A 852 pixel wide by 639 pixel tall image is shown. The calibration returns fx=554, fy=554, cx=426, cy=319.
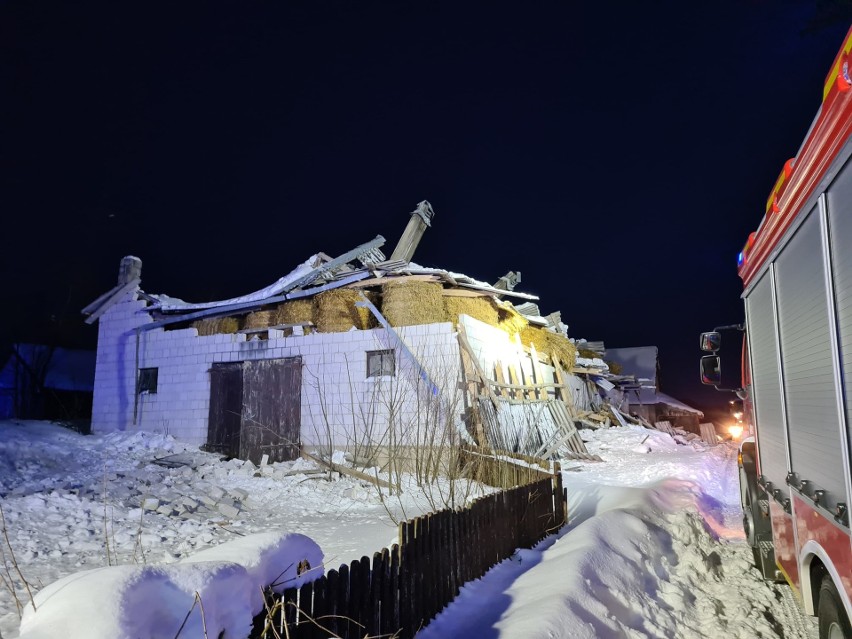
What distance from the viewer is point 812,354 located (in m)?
3.01

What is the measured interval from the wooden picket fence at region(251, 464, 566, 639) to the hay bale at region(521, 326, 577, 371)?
1210cm

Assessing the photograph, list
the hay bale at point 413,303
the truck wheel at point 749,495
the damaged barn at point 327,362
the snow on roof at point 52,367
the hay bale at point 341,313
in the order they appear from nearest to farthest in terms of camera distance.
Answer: the truck wheel at point 749,495
the damaged barn at point 327,362
the hay bale at point 413,303
the hay bale at point 341,313
the snow on roof at point 52,367

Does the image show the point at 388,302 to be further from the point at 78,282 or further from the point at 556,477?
the point at 78,282

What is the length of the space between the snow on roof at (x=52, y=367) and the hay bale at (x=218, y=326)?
11.8m

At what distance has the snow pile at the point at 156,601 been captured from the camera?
6.14ft

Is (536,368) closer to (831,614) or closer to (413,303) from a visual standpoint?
(413,303)

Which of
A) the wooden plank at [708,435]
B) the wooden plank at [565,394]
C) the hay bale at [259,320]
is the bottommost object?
the wooden plank at [708,435]

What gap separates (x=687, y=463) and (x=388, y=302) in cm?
850

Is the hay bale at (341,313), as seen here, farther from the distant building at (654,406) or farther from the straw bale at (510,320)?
the distant building at (654,406)

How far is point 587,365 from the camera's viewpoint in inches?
1016

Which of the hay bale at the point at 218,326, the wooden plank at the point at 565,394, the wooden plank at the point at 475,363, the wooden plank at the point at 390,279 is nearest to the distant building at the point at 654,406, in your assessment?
the wooden plank at the point at 565,394

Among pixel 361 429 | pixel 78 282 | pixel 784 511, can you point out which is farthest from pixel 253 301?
pixel 78 282

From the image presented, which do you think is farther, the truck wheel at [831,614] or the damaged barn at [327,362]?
the damaged barn at [327,362]

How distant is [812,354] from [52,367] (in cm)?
2958
